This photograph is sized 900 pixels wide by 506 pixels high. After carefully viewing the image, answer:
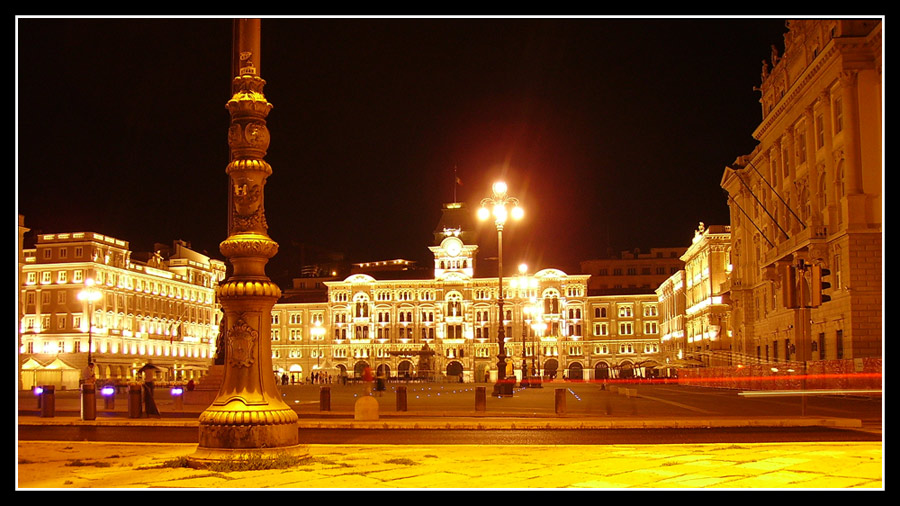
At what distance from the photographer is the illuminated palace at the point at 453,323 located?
118 meters

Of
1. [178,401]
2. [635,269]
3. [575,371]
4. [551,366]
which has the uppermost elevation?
[635,269]

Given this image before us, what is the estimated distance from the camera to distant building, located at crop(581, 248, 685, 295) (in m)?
130

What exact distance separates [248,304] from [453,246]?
364 ft

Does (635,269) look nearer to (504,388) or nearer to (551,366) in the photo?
(551,366)

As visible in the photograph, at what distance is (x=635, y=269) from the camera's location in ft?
431

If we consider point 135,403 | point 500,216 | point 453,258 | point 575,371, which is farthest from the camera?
point 453,258

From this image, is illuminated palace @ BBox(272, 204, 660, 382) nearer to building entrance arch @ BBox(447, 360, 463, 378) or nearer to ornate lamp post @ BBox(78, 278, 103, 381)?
building entrance arch @ BBox(447, 360, 463, 378)

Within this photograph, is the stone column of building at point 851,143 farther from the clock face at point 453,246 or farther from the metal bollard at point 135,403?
the clock face at point 453,246

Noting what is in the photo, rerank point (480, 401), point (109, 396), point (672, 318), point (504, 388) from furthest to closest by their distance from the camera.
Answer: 1. point (672, 318)
2. point (504, 388)
3. point (109, 396)
4. point (480, 401)

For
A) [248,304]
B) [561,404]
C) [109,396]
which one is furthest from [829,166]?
[248,304]

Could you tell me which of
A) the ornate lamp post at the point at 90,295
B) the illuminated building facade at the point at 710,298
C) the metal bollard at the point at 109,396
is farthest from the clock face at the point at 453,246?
the metal bollard at the point at 109,396
